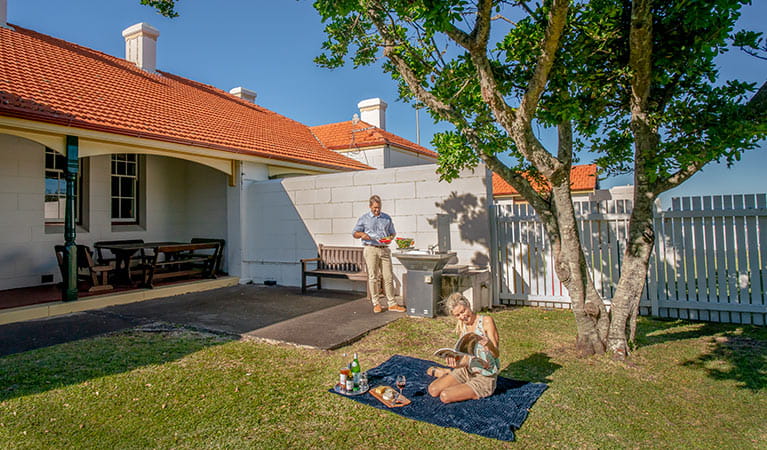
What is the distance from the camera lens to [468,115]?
5.60 meters

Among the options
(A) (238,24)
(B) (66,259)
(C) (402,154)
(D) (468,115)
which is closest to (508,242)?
(D) (468,115)

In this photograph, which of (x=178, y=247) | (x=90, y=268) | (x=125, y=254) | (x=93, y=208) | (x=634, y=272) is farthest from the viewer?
(x=93, y=208)

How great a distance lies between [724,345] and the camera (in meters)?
4.86

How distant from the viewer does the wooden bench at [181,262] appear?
856cm

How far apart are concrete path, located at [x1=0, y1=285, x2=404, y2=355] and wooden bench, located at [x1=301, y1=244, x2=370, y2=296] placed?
414 millimetres

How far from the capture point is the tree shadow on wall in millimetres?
7230

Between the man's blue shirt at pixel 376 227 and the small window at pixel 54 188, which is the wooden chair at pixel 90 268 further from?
the man's blue shirt at pixel 376 227

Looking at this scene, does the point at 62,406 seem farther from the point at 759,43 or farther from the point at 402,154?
the point at 402,154

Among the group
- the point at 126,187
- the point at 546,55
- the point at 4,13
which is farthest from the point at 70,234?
the point at 546,55

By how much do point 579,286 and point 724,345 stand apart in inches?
74.3

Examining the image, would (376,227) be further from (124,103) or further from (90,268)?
(124,103)

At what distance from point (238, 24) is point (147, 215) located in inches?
229

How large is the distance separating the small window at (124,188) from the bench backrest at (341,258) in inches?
213

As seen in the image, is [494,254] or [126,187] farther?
[126,187]
